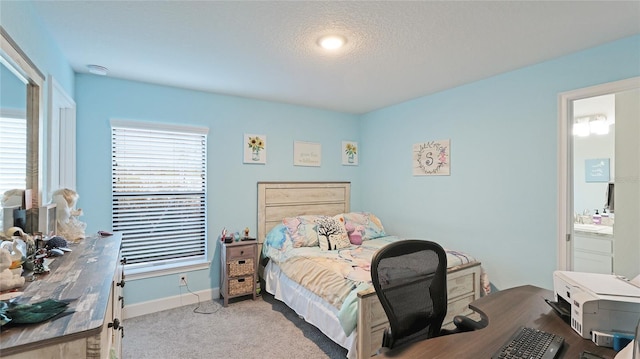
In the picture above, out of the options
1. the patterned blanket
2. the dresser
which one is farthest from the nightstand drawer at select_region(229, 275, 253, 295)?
the dresser

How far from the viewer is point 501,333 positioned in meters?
1.33

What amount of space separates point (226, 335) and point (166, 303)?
98 centimetres

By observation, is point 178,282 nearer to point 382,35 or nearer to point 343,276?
point 343,276

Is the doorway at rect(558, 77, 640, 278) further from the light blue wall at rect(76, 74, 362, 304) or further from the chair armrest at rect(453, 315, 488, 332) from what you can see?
the light blue wall at rect(76, 74, 362, 304)

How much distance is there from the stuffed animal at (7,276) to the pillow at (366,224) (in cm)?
305

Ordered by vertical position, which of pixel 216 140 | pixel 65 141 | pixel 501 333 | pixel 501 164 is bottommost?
pixel 501 333

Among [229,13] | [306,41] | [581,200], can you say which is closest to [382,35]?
[306,41]

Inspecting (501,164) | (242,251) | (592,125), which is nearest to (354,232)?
(242,251)

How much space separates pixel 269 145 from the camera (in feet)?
12.9

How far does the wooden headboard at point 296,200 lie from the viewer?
152 inches

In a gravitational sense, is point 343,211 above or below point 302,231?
above

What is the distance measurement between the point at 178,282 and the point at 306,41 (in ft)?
9.41

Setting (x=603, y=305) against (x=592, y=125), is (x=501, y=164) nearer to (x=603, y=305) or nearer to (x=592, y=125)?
(x=603, y=305)

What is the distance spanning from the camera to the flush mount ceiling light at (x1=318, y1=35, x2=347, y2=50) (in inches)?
84.1
